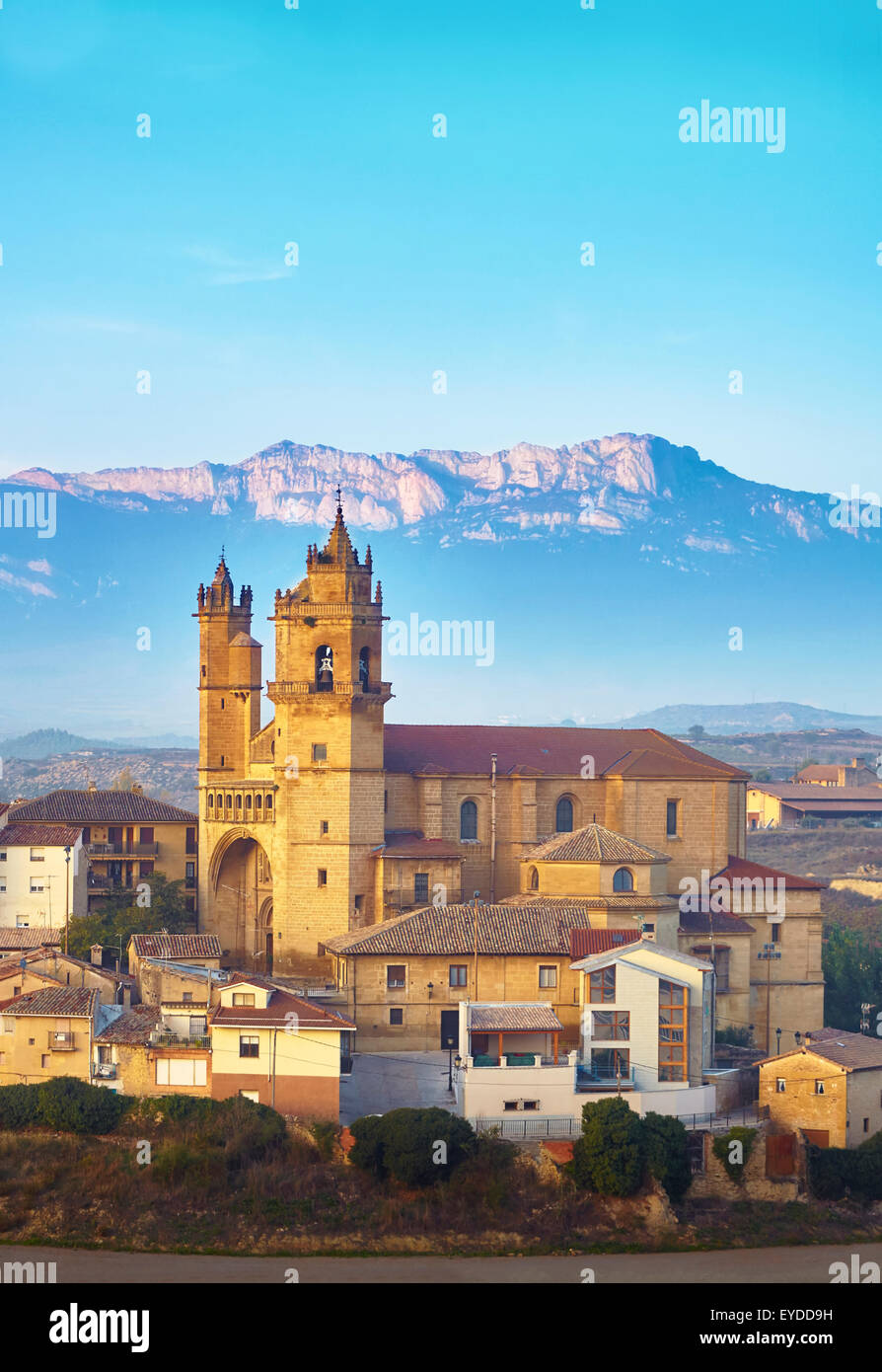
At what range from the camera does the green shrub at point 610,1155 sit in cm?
5166

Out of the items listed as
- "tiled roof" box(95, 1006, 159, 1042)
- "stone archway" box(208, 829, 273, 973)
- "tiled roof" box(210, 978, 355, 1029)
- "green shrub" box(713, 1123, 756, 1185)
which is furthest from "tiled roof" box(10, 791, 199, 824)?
"green shrub" box(713, 1123, 756, 1185)

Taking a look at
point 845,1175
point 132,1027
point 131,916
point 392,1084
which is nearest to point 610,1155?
point 845,1175

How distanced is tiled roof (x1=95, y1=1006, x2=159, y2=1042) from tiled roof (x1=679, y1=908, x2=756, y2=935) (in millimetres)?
18120

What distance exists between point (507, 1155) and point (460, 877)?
18.6 meters

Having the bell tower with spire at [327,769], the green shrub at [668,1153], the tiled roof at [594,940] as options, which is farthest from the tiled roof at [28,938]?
→ the green shrub at [668,1153]

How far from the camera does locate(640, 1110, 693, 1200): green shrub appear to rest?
52188 millimetres

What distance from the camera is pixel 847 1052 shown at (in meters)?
56.4

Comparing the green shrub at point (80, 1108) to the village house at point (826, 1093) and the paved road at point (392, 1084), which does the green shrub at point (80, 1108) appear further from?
the village house at point (826, 1093)

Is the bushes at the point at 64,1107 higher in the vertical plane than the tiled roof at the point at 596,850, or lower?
lower

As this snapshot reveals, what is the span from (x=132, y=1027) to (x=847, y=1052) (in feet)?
64.0

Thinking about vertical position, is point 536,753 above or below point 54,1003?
above

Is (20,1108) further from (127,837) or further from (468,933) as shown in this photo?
(127,837)

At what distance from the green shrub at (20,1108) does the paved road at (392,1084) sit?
317 inches
